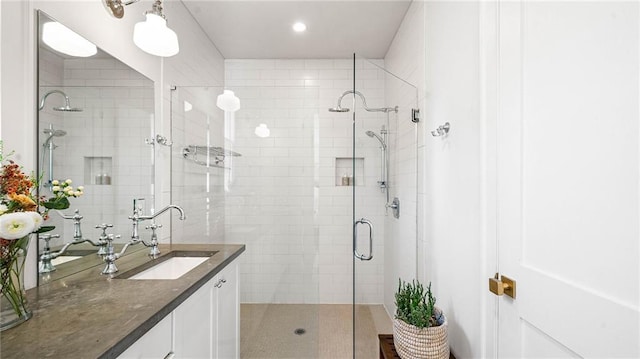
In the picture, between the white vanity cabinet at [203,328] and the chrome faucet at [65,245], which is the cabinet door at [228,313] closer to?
the white vanity cabinet at [203,328]

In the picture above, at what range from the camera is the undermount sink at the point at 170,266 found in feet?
5.30

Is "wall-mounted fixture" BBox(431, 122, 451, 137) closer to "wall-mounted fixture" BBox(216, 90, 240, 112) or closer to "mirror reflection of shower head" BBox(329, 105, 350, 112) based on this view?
"mirror reflection of shower head" BBox(329, 105, 350, 112)

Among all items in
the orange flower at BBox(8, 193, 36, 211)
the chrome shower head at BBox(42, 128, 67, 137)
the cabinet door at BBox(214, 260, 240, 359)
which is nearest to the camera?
the orange flower at BBox(8, 193, 36, 211)

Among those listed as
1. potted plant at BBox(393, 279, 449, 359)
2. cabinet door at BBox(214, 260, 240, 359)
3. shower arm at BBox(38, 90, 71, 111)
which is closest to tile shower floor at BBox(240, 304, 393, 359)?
cabinet door at BBox(214, 260, 240, 359)

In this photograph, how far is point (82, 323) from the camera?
0.91 m

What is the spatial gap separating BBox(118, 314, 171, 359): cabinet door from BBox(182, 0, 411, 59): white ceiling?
92.1 inches

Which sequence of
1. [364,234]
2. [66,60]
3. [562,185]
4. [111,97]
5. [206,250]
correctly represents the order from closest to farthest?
[562,185], [66,60], [111,97], [206,250], [364,234]

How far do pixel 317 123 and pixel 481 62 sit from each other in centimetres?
120

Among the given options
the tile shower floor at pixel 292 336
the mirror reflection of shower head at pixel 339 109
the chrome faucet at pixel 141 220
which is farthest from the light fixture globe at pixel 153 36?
the tile shower floor at pixel 292 336

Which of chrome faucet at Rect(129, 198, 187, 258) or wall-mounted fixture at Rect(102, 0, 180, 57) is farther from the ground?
wall-mounted fixture at Rect(102, 0, 180, 57)


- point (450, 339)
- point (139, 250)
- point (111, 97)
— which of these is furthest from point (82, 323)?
point (450, 339)

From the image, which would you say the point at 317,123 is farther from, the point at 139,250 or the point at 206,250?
the point at 139,250

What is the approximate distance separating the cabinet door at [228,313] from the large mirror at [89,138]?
611 millimetres

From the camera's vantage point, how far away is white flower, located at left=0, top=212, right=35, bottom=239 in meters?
0.79
